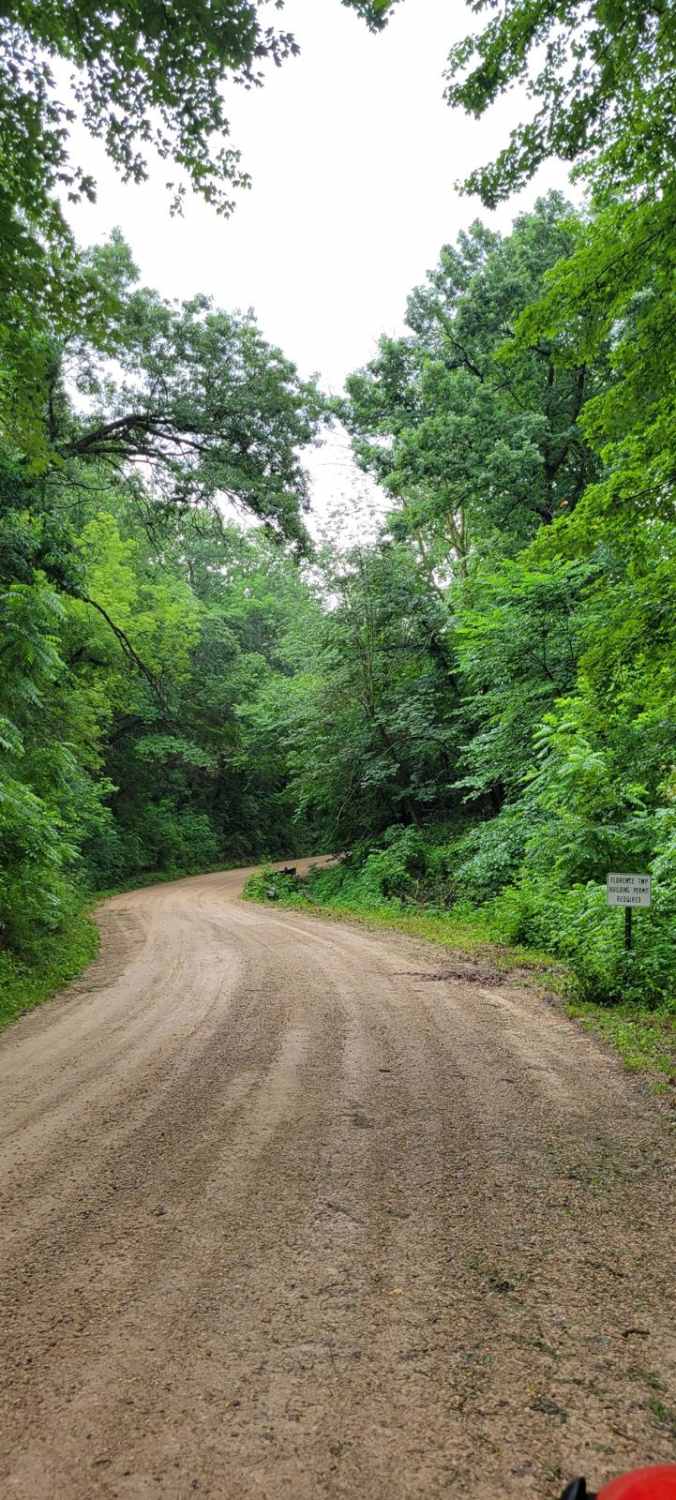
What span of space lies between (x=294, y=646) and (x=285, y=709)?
281 centimetres

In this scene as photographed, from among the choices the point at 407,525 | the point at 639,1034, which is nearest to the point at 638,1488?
the point at 639,1034

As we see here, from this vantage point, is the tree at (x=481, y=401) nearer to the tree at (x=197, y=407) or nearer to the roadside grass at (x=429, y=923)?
the tree at (x=197, y=407)

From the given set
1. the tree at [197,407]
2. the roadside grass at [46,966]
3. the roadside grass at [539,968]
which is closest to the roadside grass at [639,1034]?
the roadside grass at [539,968]

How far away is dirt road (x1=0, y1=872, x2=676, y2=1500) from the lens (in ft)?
6.11

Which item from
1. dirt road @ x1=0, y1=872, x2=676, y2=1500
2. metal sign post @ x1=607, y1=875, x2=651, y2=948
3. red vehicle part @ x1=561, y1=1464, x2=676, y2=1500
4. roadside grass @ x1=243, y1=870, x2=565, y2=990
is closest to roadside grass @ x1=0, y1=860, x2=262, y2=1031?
dirt road @ x1=0, y1=872, x2=676, y2=1500

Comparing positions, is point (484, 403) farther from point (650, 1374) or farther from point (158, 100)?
point (650, 1374)

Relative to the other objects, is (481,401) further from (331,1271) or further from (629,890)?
(331,1271)

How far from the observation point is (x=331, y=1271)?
262cm

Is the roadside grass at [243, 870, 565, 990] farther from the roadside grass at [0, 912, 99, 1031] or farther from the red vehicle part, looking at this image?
the red vehicle part

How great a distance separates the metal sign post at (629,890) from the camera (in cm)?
687

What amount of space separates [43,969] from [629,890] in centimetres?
735

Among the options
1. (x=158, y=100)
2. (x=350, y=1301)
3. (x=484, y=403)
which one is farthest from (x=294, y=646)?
(x=350, y=1301)

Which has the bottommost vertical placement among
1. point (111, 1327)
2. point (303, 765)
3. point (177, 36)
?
point (111, 1327)

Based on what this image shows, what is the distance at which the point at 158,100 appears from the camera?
13.6 feet
